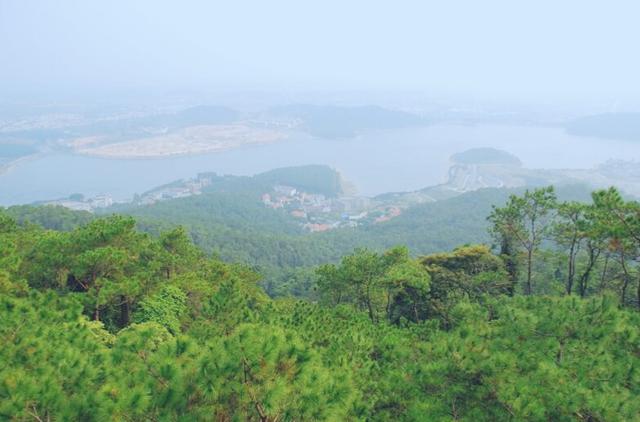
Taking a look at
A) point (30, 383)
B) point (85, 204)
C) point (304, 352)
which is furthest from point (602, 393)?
point (85, 204)

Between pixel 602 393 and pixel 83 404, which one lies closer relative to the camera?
pixel 83 404

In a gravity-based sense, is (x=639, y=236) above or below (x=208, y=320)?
above

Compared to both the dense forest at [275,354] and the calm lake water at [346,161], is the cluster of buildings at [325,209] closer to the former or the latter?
the calm lake water at [346,161]

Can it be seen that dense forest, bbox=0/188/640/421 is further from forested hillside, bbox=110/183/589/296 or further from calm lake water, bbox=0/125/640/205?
calm lake water, bbox=0/125/640/205

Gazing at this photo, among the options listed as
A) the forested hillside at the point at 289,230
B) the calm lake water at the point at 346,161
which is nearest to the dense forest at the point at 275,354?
the forested hillside at the point at 289,230

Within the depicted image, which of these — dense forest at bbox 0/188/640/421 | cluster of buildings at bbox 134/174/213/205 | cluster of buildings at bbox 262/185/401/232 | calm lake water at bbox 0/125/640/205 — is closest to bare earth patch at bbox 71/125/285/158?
calm lake water at bbox 0/125/640/205

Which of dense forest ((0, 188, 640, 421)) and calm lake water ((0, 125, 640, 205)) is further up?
dense forest ((0, 188, 640, 421))

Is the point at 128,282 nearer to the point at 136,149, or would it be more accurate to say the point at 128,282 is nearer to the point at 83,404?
the point at 83,404

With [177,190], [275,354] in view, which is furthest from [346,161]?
[275,354]
